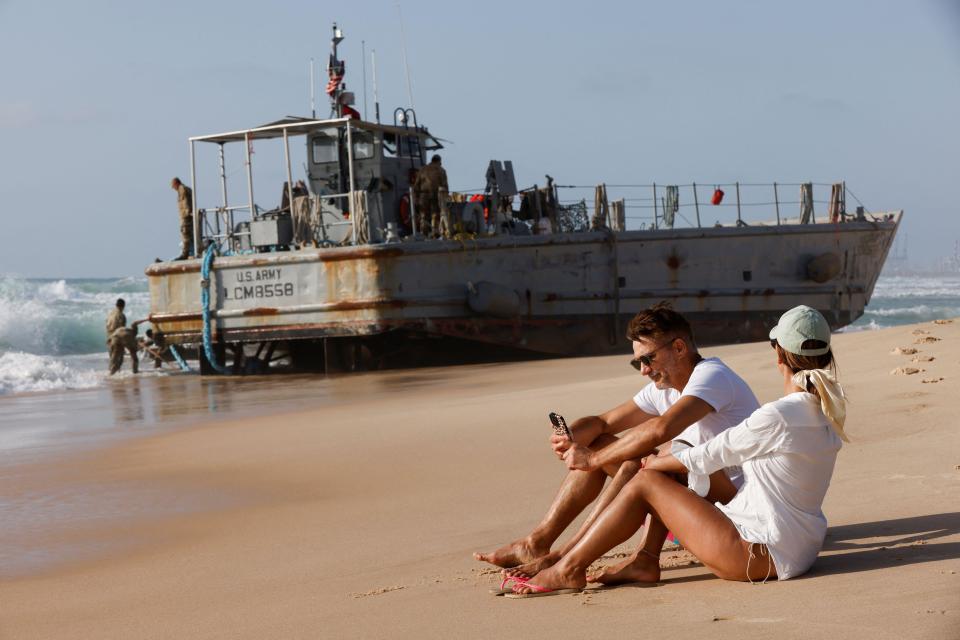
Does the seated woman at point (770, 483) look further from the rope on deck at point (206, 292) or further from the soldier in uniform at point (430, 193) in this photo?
the rope on deck at point (206, 292)

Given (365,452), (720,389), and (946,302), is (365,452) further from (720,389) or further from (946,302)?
(946,302)

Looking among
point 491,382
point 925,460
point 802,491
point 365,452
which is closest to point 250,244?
point 491,382

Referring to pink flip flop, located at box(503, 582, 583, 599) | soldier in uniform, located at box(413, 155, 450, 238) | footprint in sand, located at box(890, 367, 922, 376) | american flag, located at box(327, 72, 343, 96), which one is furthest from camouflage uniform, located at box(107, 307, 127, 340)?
pink flip flop, located at box(503, 582, 583, 599)

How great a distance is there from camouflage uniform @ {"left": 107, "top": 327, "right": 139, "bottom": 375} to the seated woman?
1650 cm

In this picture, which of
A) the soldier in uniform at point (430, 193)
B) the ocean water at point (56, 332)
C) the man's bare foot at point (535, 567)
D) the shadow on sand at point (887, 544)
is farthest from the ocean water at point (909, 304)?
the man's bare foot at point (535, 567)

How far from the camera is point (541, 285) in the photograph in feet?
54.7

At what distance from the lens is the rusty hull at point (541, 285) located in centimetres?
1537

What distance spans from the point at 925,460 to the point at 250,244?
12518 millimetres

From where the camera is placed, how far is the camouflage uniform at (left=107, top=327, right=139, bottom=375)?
1917cm

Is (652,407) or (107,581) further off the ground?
(652,407)

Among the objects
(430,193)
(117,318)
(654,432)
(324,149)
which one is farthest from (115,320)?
(654,432)

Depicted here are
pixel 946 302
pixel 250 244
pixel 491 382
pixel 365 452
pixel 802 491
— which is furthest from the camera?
pixel 946 302

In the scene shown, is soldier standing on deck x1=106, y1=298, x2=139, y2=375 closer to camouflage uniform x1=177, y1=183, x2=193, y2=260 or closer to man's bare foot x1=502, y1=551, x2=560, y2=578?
camouflage uniform x1=177, y1=183, x2=193, y2=260

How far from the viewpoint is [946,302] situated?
1719 inches
